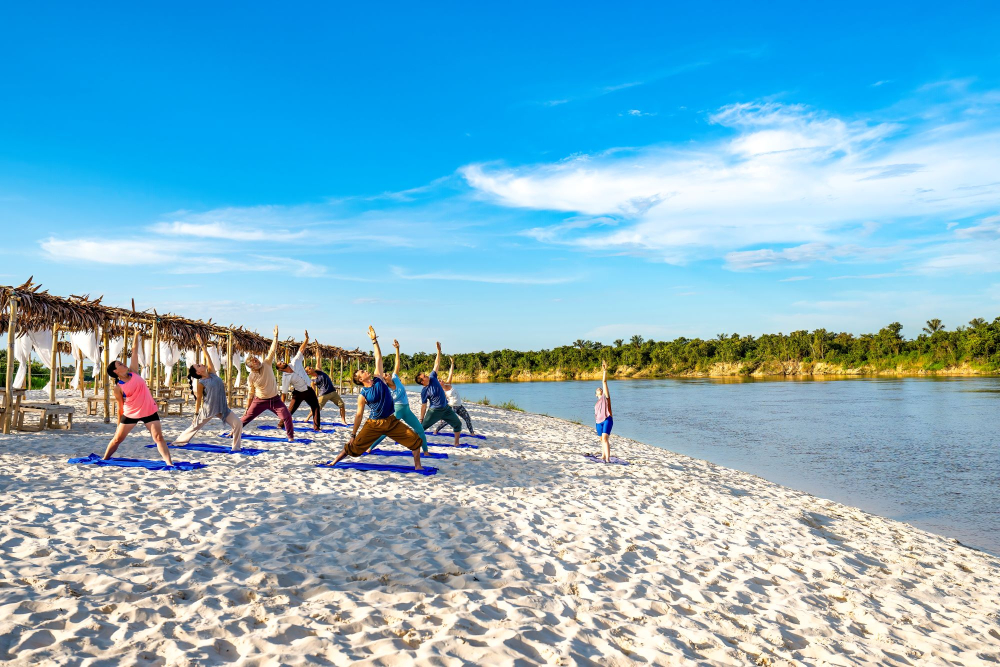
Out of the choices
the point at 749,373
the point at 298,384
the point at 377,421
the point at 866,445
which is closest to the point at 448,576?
the point at 377,421

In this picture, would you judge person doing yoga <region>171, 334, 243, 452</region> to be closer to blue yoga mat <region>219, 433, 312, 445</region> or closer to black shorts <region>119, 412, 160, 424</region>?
blue yoga mat <region>219, 433, 312, 445</region>

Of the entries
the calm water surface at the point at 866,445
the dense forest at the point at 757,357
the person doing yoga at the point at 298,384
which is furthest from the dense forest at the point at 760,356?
the person doing yoga at the point at 298,384

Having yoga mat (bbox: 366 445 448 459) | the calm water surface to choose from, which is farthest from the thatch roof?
the calm water surface

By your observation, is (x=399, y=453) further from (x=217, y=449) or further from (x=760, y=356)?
(x=760, y=356)

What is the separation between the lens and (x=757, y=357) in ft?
218

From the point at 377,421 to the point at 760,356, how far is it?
66040 millimetres

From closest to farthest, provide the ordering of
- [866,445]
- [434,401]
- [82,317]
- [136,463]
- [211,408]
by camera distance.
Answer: [136,463] < [211,408] < [434,401] < [82,317] < [866,445]

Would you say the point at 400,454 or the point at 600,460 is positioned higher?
the point at 400,454

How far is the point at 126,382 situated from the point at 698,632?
6696mm

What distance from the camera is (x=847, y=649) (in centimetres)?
383

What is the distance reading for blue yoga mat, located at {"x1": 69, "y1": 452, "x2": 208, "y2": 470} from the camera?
7.32 m

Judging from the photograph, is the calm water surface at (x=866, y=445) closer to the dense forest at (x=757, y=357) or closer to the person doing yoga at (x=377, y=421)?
the person doing yoga at (x=377, y=421)

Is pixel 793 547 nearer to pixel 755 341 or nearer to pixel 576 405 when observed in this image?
pixel 576 405

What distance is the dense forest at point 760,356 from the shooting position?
5484 centimetres
